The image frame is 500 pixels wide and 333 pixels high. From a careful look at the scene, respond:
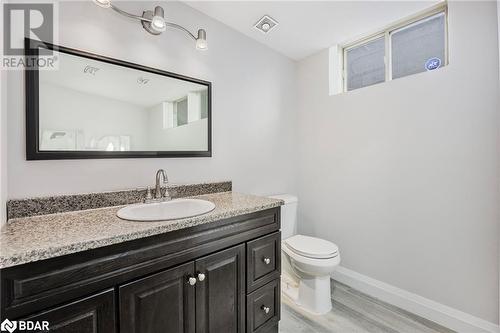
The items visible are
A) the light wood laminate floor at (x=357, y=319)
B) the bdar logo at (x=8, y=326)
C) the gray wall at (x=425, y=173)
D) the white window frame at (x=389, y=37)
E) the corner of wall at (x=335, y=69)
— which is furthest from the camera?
the corner of wall at (x=335, y=69)

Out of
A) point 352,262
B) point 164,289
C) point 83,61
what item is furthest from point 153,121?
point 352,262

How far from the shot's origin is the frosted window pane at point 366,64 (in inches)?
83.2

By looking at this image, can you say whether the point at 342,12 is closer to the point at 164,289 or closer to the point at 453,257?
the point at 453,257

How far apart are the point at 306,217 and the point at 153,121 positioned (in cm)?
186

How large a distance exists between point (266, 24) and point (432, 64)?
4.43 ft

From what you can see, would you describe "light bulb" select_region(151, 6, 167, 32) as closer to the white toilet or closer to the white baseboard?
the white toilet

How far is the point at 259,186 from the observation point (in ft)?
7.38

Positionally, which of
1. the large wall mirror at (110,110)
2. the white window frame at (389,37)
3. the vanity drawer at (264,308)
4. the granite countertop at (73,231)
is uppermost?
the white window frame at (389,37)

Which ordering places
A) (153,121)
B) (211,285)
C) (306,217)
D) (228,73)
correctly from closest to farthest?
(211,285)
(153,121)
(228,73)
(306,217)

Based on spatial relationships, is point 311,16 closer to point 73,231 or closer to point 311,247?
point 311,247

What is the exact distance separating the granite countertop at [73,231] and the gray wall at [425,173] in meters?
1.32

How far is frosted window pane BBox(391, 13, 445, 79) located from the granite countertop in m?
1.80

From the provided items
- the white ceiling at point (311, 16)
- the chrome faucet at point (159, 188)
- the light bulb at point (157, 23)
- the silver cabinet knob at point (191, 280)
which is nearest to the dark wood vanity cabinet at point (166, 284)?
the silver cabinet knob at point (191, 280)

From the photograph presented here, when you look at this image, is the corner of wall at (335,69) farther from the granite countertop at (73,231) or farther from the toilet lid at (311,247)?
the granite countertop at (73,231)
